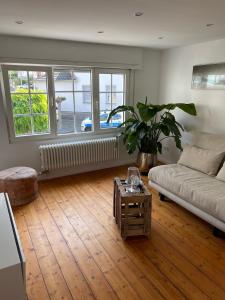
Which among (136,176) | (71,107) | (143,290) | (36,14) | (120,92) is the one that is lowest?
(143,290)

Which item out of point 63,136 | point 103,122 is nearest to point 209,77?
point 103,122

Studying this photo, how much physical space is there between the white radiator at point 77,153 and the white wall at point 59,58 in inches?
7.3

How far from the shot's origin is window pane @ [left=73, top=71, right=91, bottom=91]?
12.9 feet

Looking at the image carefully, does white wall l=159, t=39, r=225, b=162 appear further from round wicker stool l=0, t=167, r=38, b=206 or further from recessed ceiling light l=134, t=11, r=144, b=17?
round wicker stool l=0, t=167, r=38, b=206

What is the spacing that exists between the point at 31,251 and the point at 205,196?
1872mm

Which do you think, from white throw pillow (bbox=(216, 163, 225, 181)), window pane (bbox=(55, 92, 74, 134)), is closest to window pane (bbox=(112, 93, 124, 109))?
window pane (bbox=(55, 92, 74, 134))

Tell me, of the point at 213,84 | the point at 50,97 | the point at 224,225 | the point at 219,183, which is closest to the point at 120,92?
the point at 50,97

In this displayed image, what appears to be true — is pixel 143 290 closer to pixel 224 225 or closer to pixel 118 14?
pixel 224 225

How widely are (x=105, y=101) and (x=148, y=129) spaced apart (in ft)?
3.39

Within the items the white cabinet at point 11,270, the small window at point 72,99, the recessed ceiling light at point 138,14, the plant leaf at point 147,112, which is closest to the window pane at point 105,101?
the small window at point 72,99

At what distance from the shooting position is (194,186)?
2.58m

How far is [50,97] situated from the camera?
373 centimetres

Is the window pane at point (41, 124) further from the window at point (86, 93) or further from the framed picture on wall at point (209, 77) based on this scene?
the framed picture on wall at point (209, 77)

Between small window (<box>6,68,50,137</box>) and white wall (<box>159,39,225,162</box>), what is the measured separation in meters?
2.34
